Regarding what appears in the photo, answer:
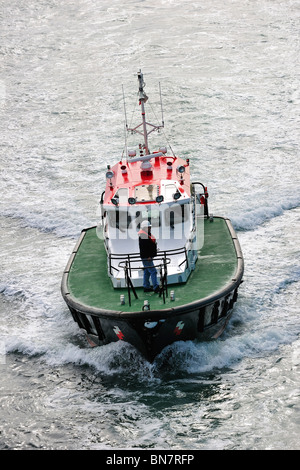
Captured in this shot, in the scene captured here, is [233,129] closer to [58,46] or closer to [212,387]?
[58,46]

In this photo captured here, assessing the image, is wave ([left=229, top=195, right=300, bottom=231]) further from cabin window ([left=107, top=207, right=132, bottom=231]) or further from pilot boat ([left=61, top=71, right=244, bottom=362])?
cabin window ([left=107, top=207, right=132, bottom=231])

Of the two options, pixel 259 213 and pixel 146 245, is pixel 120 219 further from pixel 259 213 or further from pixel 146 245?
pixel 259 213

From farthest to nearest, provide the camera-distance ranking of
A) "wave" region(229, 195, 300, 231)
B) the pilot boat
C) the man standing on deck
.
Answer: "wave" region(229, 195, 300, 231) → the man standing on deck → the pilot boat

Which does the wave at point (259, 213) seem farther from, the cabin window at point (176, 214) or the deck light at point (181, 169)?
the cabin window at point (176, 214)

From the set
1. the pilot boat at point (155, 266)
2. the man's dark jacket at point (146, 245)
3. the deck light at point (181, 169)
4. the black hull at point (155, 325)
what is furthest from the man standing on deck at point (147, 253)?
the deck light at point (181, 169)

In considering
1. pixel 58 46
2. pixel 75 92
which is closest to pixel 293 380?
pixel 75 92

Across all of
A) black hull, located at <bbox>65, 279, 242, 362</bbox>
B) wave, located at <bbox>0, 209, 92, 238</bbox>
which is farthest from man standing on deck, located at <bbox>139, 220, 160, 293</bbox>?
wave, located at <bbox>0, 209, 92, 238</bbox>

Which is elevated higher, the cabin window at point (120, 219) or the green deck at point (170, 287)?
the cabin window at point (120, 219)
